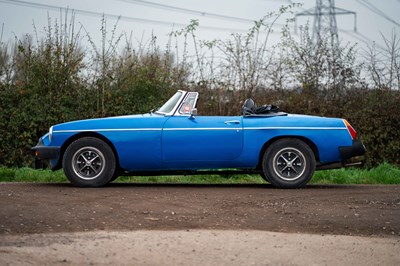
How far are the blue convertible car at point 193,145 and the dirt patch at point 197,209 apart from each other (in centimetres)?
33

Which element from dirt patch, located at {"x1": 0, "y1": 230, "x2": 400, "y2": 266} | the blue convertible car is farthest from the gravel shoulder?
the blue convertible car

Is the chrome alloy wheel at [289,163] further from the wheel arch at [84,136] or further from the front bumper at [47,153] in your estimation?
the front bumper at [47,153]

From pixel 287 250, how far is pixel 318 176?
752 cm

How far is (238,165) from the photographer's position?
11.7 metres

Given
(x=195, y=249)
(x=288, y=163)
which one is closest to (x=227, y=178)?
(x=288, y=163)

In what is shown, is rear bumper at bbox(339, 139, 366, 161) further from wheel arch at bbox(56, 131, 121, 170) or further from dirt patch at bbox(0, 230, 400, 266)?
dirt patch at bbox(0, 230, 400, 266)

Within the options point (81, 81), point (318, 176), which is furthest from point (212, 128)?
point (81, 81)

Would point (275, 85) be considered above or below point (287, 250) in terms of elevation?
above

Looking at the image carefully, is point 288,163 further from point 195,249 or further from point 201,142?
point 195,249

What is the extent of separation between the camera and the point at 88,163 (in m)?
11.6

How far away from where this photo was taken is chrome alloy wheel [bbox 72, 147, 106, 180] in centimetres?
1153

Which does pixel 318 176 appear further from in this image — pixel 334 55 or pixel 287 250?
pixel 287 250

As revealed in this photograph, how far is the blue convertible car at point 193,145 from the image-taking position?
11555mm

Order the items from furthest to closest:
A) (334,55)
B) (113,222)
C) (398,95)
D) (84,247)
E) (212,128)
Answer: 1. (334,55)
2. (398,95)
3. (212,128)
4. (113,222)
5. (84,247)
